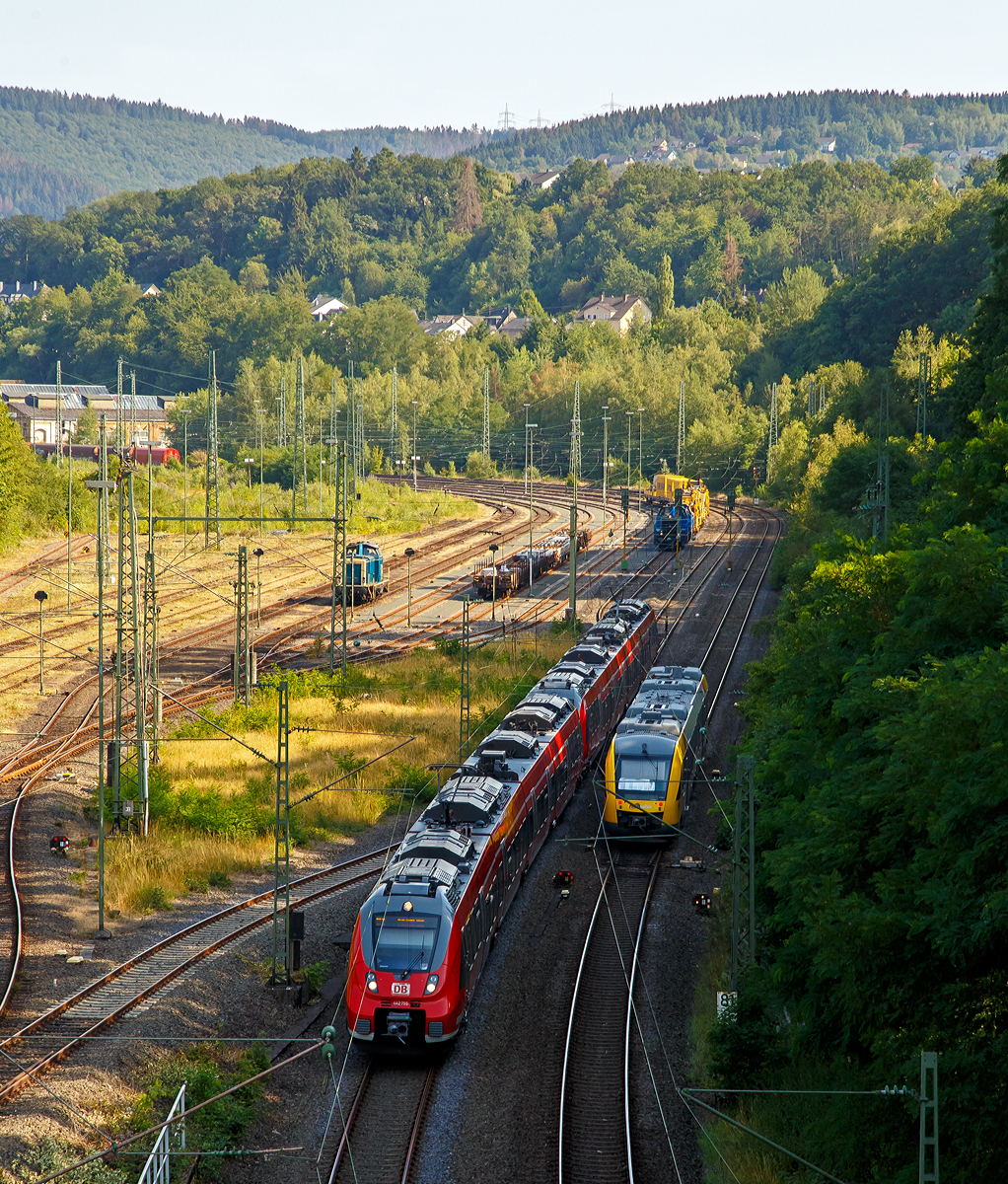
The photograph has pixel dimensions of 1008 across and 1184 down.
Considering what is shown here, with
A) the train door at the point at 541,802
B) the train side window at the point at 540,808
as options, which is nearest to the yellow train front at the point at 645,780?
the train door at the point at 541,802

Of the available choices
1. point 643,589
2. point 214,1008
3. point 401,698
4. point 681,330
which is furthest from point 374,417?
point 214,1008

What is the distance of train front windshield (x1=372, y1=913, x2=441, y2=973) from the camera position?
20.2 m

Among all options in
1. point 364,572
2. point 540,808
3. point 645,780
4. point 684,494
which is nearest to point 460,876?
point 540,808

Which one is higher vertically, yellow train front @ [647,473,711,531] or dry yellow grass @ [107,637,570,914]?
yellow train front @ [647,473,711,531]

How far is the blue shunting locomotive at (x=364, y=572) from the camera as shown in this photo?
6205 cm

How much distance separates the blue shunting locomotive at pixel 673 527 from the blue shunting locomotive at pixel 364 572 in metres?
20.9

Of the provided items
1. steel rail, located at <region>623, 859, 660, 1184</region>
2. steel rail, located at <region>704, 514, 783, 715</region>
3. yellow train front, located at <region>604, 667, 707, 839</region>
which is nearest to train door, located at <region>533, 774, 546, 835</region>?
yellow train front, located at <region>604, 667, 707, 839</region>

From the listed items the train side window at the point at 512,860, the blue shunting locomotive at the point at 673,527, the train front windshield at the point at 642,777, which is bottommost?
the train side window at the point at 512,860

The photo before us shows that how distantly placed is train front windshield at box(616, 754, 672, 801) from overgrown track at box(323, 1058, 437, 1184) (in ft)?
35.6

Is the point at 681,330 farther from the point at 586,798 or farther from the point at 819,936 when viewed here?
the point at 819,936

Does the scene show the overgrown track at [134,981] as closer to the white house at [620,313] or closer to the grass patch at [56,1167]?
the grass patch at [56,1167]

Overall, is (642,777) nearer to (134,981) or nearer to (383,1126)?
(134,981)

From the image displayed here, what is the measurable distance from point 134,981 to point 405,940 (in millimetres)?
5891

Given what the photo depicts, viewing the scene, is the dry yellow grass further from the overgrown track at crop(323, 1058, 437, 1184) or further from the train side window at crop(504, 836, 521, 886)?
the overgrown track at crop(323, 1058, 437, 1184)
